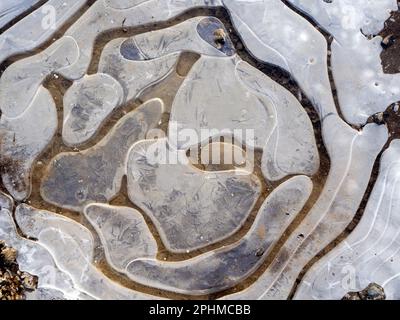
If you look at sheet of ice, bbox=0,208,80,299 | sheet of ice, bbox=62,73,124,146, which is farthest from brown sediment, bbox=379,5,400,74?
sheet of ice, bbox=0,208,80,299

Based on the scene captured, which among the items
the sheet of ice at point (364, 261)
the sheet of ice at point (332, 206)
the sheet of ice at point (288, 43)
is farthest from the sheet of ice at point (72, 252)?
the sheet of ice at point (288, 43)

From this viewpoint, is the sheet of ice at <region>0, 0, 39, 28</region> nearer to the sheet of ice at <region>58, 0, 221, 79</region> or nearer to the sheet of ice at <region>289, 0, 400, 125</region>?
the sheet of ice at <region>58, 0, 221, 79</region>

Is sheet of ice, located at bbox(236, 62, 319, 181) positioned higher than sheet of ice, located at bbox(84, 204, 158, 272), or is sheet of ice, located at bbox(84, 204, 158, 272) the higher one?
sheet of ice, located at bbox(236, 62, 319, 181)

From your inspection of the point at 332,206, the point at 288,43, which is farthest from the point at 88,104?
the point at 332,206

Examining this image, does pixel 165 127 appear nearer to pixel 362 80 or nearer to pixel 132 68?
pixel 132 68

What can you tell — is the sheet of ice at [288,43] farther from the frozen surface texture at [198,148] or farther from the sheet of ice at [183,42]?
the sheet of ice at [183,42]

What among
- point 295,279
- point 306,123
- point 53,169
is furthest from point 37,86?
point 295,279
